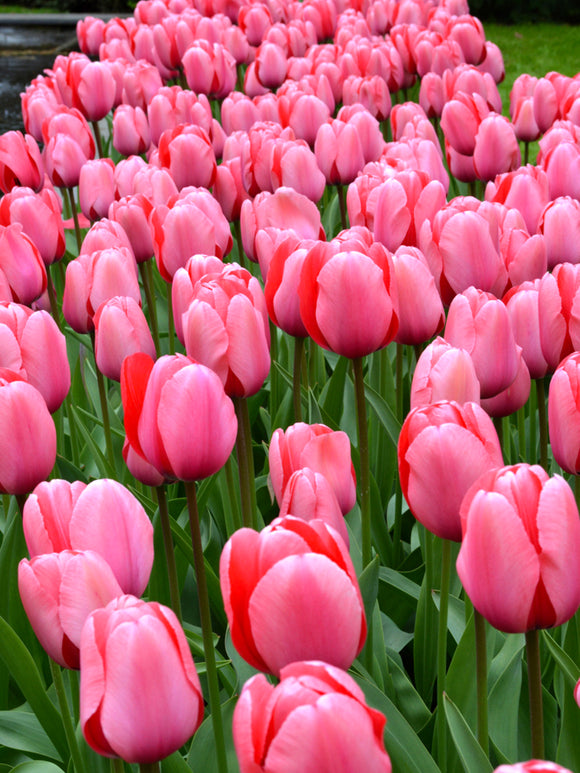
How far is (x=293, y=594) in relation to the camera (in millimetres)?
753

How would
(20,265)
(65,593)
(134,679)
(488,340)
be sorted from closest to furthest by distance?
(134,679) < (65,593) < (488,340) < (20,265)

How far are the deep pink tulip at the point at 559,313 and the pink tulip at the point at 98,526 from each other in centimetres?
67

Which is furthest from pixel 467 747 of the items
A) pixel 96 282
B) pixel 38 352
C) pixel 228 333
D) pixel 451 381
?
pixel 96 282

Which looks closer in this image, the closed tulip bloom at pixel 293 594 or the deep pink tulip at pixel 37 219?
the closed tulip bloom at pixel 293 594

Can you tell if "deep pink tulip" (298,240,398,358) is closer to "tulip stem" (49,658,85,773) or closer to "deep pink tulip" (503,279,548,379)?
"deep pink tulip" (503,279,548,379)

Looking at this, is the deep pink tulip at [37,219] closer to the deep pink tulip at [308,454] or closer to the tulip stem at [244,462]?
the tulip stem at [244,462]

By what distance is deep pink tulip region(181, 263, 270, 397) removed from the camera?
51.6 inches

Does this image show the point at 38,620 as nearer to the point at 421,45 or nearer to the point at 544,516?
the point at 544,516

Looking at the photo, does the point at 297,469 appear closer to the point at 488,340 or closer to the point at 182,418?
the point at 182,418

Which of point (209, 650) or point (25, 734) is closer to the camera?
point (209, 650)

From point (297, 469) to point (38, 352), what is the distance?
524 millimetres

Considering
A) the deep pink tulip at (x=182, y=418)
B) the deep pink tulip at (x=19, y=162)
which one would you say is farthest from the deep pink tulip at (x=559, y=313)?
the deep pink tulip at (x=19, y=162)

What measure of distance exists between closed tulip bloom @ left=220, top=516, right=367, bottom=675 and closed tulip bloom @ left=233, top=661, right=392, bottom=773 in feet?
0.41

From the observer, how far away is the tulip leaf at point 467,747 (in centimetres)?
97
